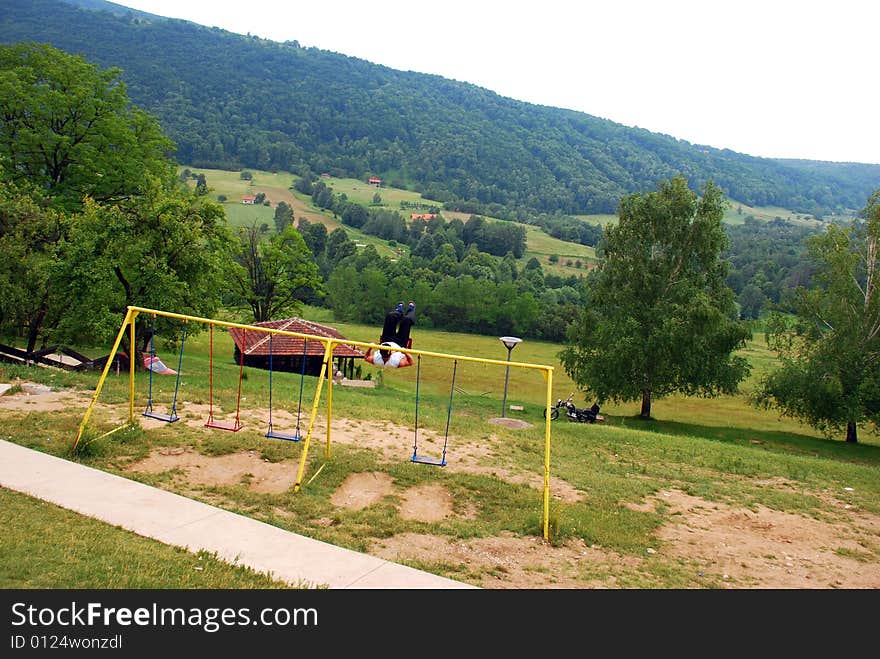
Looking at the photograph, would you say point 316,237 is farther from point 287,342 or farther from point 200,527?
point 200,527

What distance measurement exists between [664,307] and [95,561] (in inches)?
1001

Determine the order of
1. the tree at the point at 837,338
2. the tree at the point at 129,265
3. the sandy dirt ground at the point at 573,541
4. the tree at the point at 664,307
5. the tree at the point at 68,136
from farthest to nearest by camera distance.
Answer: the tree at the point at 68,136, the tree at the point at 664,307, the tree at the point at 837,338, the tree at the point at 129,265, the sandy dirt ground at the point at 573,541

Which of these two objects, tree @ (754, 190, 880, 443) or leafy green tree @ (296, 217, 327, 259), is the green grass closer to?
tree @ (754, 190, 880, 443)

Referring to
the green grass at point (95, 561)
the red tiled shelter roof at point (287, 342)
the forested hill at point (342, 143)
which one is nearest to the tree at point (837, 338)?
the red tiled shelter roof at point (287, 342)

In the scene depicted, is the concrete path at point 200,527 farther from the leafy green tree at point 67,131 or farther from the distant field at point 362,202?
the distant field at point 362,202

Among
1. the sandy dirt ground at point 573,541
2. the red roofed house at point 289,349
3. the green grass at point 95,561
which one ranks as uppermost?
the green grass at point 95,561

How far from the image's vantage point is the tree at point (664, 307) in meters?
27.2

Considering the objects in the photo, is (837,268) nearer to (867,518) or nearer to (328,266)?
(867,518)

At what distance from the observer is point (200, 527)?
332 inches

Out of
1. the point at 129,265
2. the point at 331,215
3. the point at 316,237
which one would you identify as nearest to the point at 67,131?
the point at 129,265

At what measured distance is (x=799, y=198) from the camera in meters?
195

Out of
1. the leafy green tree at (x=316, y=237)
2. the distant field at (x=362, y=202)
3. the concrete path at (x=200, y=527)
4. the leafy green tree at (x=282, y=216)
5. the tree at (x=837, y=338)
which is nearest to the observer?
the concrete path at (x=200, y=527)

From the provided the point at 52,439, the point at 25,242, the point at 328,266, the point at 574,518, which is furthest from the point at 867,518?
the point at 328,266

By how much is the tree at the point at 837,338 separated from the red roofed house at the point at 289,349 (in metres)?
19.4
